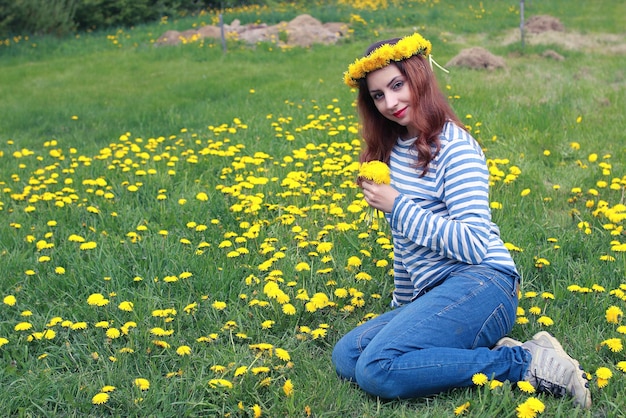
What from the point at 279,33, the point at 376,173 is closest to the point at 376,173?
the point at 376,173

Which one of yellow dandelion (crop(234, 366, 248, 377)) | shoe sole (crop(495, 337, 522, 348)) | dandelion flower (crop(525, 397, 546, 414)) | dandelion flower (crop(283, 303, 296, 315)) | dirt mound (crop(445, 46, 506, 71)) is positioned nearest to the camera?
dandelion flower (crop(525, 397, 546, 414))

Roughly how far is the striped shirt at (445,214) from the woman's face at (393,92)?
0.14 m

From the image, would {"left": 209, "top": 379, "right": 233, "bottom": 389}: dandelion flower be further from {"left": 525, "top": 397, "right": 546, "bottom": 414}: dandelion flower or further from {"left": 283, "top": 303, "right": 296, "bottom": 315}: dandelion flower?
{"left": 525, "top": 397, "right": 546, "bottom": 414}: dandelion flower

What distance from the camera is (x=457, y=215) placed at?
2.42 metres

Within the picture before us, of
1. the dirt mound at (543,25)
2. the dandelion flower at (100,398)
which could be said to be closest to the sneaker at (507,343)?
the dandelion flower at (100,398)

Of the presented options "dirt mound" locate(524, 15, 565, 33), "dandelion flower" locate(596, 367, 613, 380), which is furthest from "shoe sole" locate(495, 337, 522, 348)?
"dirt mound" locate(524, 15, 565, 33)

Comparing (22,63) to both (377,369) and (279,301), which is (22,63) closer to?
(279,301)

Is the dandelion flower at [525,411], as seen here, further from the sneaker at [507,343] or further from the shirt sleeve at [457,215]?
the shirt sleeve at [457,215]

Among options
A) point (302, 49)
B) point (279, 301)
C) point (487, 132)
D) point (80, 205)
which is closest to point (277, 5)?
point (302, 49)

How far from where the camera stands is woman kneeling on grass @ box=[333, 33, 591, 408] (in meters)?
2.26

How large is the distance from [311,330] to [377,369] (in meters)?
0.55

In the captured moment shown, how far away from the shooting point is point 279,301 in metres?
2.79

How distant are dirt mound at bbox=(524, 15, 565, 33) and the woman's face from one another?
9.54 meters

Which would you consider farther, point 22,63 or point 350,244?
point 22,63
